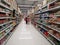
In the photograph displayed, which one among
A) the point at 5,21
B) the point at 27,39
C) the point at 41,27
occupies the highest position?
the point at 5,21

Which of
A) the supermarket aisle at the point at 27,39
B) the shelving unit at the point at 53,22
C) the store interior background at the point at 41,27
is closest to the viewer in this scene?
the shelving unit at the point at 53,22

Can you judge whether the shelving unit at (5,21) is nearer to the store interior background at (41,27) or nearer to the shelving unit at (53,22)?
the store interior background at (41,27)

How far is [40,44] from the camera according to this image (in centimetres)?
552

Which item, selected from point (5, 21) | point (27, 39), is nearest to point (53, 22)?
point (27, 39)

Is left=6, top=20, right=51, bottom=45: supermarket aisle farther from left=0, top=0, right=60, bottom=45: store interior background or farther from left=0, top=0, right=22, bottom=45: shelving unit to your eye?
left=0, top=0, right=22, bottom=45: shelving unit

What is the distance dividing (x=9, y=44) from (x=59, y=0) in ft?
9.78

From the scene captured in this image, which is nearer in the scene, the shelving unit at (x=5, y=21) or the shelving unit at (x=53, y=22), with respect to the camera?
the shelving unit at (x=53, y=22)

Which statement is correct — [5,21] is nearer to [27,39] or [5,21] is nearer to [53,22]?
[27,39]

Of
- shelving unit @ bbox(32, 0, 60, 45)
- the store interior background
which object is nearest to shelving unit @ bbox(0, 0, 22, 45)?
the store interior background

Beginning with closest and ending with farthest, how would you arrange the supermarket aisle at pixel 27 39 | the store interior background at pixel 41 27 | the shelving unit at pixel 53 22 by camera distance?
1. the shelving unit at pixel 53 22
2. the store interior background at pixel 41 27
3. the supermarket aisle at pixel 27 39

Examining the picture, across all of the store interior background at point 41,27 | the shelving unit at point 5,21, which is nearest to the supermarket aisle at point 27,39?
the store interior background at point 41,27

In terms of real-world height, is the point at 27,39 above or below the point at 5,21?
below

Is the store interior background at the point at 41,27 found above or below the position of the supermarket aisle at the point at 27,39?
above

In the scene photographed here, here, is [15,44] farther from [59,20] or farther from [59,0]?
[59,0]
